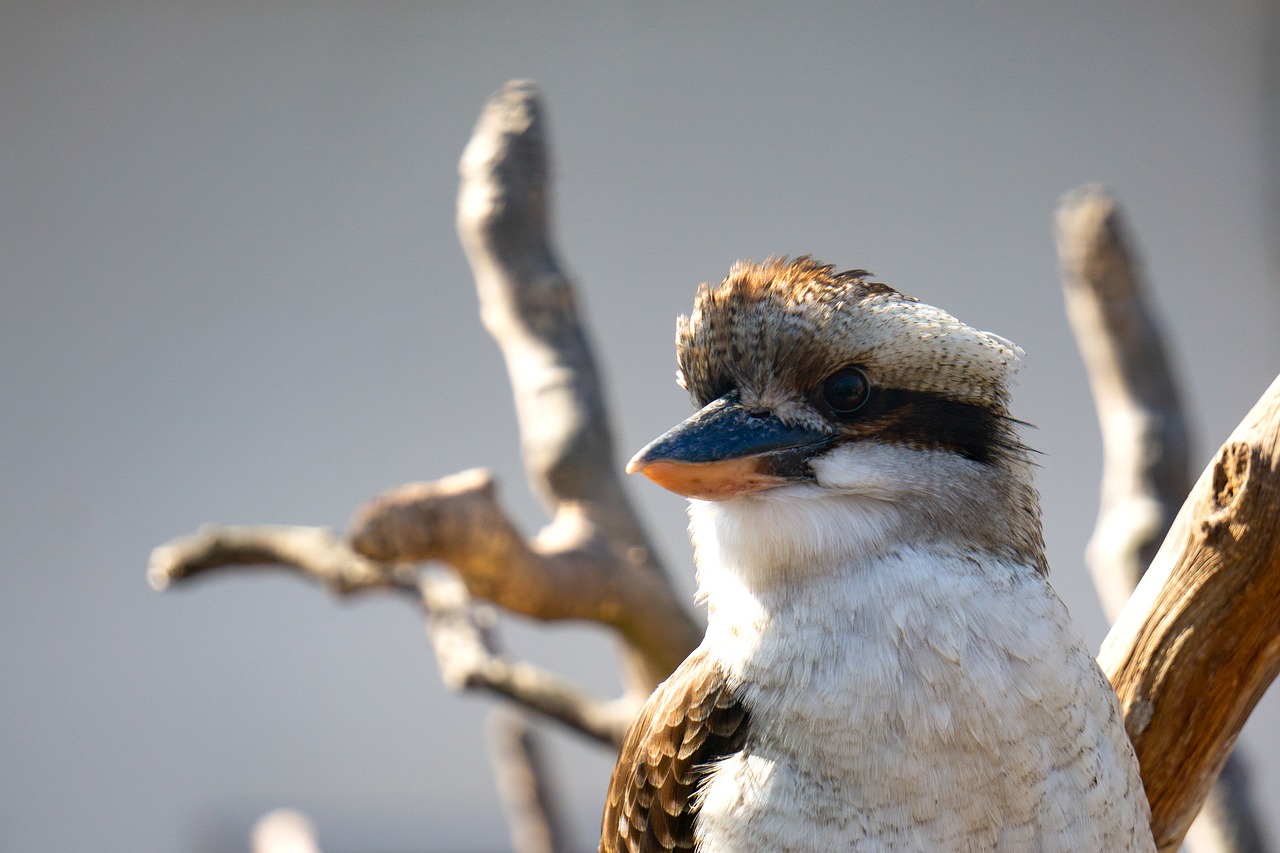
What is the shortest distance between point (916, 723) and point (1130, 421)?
1.18 metres

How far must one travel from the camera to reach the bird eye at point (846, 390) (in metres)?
0.99

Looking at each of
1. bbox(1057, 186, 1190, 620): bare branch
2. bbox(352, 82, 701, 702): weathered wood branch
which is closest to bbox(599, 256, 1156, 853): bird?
bbox(352, 82, 701, 702): weathered wood branch

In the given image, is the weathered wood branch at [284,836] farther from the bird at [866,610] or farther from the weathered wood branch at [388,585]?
the bird at [866,610]

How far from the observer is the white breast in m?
0.92

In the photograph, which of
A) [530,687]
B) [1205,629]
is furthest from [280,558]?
[1205,629]

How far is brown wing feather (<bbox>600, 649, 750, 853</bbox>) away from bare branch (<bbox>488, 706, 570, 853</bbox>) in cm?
153

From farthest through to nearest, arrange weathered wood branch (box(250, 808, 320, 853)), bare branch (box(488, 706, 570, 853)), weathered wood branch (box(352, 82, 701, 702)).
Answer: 1. bare branch (box(488, 706, 570, 853))
2. weathered wood branch (box(250, 808, 320, 853))
3. weathered wood branch (box(352, 82, 701, 702))

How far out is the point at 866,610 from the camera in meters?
0.96

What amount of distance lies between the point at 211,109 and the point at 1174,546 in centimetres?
407

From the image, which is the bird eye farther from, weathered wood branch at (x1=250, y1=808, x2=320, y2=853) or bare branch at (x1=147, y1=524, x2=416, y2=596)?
weathered wood branch at (x1=250, y1=808, x2=320, y2=853)

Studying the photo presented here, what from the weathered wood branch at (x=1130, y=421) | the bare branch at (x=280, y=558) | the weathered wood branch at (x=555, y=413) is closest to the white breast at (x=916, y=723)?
the weathered wood branch at (x=555, y=413)

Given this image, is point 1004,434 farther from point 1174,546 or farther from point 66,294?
point 66,294

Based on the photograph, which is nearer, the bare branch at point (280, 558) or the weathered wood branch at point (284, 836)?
the bare branch at point (280, 558)

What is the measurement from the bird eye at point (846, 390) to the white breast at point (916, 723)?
0.10 metres
